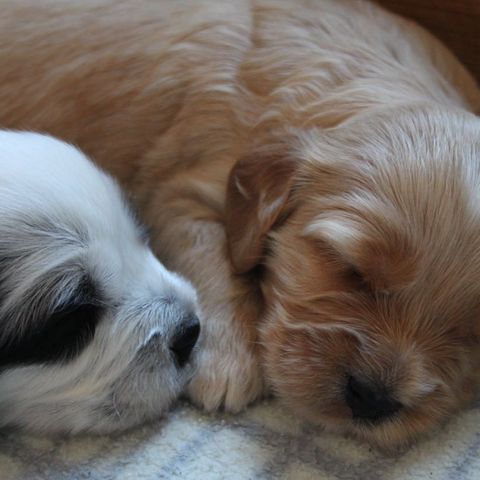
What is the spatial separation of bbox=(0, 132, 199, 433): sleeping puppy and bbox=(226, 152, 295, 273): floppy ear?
18 cm

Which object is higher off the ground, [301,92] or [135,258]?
[301,92]

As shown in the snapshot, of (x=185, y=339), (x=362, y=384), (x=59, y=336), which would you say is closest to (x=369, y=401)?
(x=362, y=384)

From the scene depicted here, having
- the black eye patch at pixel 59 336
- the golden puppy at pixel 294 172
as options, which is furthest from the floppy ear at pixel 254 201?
the black eye patch at pixel 59 336

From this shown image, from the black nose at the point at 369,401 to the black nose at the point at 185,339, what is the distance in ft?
1.27

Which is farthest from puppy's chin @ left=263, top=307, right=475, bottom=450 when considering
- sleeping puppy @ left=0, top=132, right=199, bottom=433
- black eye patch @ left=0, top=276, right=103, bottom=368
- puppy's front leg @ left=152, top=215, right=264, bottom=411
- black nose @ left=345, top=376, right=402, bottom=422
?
black eye patch @ left=0, top=276, right=103, bottom=368

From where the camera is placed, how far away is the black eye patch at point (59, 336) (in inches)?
72.0

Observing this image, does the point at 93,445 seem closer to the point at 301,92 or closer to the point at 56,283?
the point at 56,283

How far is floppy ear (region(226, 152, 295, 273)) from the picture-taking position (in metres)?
A: 2.11

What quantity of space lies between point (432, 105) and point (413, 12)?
3.04 feet

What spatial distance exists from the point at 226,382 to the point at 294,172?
514mm

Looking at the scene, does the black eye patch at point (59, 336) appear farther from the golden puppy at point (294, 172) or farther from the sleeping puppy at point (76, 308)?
the golden puppy at point (294, 172)

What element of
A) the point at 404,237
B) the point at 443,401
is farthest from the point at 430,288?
the point at 443,401

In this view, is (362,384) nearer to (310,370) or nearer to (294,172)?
(310,370)

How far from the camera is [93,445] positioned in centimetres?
200
